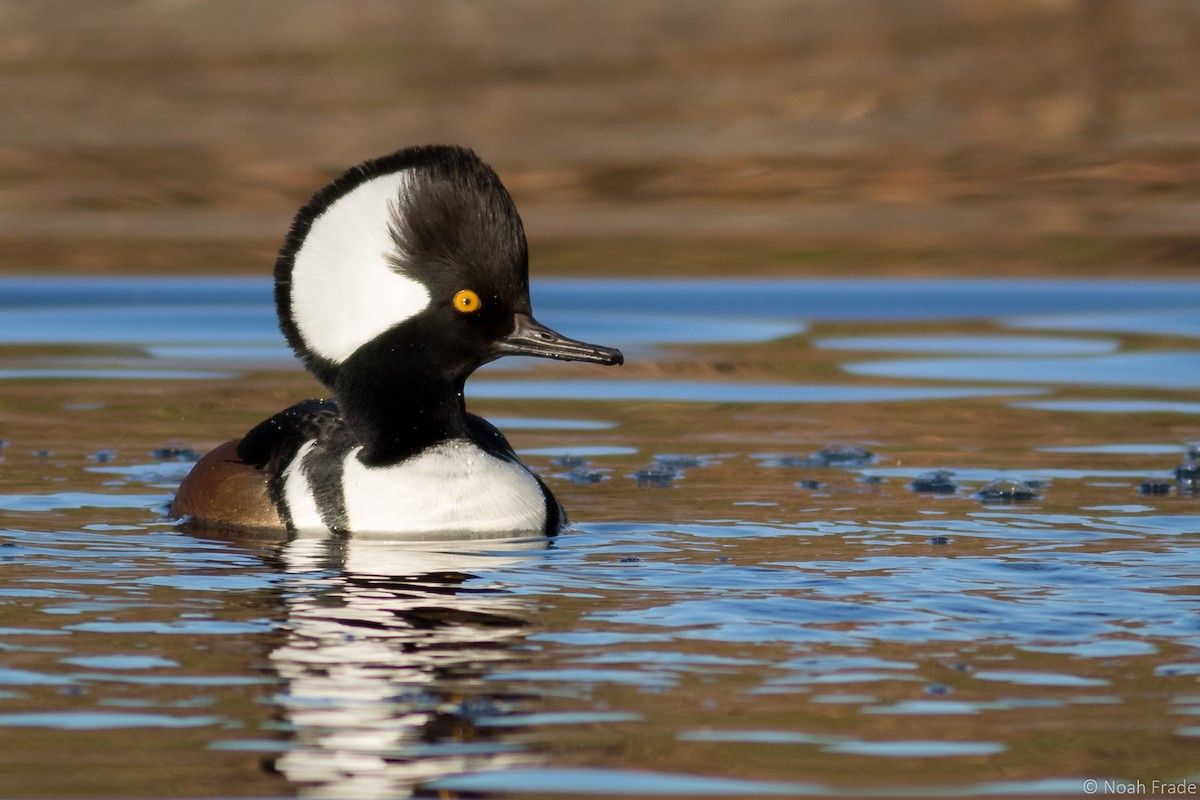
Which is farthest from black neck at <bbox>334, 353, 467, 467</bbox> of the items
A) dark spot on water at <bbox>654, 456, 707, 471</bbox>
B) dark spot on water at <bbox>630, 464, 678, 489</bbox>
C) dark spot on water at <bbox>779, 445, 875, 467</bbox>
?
dark spot on water at <bbox>779, 445, 875, 467</bbox>

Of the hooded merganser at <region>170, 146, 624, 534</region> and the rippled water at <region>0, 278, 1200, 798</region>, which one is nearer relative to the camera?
the rippled water at <region>0, 278, 1200, 798</region>

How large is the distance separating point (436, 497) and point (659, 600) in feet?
4.40

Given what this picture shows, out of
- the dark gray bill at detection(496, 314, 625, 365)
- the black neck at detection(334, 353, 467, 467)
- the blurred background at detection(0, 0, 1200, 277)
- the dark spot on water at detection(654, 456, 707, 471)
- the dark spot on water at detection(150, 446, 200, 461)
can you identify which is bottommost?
the dark spot on water at detection(654, 456, 707, 471)

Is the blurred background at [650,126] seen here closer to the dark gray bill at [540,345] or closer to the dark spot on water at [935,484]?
the dark spot on water at [935,484]

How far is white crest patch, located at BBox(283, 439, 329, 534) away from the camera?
6.92 meters

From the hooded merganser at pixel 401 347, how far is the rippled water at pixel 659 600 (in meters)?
0.21

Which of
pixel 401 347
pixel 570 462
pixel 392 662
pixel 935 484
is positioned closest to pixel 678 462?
pixel 570 462

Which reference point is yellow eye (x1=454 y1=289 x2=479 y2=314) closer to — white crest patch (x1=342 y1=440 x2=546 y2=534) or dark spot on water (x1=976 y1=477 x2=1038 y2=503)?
white crest patch (x1=342 y1=440 x2=546 y2=534)

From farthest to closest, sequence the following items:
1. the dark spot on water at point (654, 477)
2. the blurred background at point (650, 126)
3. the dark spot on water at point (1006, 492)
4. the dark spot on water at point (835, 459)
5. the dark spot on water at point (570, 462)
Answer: the blurred background at point (650, 126) → the dark spot on water at point (570, 462) → the dark spot on water at point (835, 459) → the dark spot on water at point (654, 477) → the dark spot on water at point (1006, 492)

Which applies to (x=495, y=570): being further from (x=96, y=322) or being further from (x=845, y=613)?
(x=96, y=322)

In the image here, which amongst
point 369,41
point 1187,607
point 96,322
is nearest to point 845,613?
point 1187,607

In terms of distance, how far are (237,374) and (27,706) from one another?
19.8ft

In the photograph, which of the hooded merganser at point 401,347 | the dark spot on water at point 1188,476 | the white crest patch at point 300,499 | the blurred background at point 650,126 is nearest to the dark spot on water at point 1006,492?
the dark spot on water at point 1188,476

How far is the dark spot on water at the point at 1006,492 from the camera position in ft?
25.0
